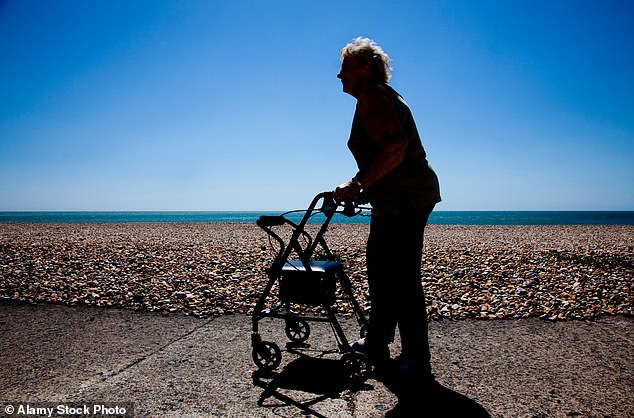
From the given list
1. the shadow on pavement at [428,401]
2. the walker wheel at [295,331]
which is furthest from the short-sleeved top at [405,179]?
the walker wheel at [295,331]

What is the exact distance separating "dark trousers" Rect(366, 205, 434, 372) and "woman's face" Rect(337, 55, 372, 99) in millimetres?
1030

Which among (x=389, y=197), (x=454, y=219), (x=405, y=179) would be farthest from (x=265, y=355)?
(x=454, y=219)

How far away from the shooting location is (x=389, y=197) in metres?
2.84

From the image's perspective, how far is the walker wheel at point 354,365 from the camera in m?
2.94

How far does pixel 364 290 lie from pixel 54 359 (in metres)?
4.12

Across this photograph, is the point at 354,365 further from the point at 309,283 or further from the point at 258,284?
the point at 258,284

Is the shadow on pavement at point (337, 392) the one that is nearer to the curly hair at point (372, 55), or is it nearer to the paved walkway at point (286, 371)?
the paved walkway at point (286, 371)

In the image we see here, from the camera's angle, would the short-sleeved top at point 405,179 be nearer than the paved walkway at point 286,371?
No

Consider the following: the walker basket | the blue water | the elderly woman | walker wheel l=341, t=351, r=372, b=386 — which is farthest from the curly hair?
the blue water

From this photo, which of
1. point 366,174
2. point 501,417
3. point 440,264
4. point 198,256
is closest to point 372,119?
point 366,174

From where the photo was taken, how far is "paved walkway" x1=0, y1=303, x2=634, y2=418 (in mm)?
2586

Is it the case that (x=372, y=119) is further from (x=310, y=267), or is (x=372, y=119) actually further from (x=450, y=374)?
(x=450, y=374)

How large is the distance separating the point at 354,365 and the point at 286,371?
2.20ft

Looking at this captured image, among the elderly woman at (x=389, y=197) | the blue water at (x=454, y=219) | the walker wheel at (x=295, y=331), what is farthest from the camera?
the blue water at (x=454, y=219)
